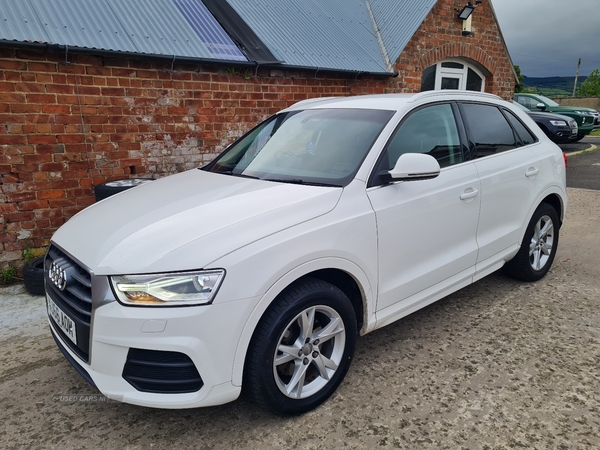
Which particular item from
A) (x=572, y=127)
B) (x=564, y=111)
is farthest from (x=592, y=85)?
(x=572, y=127)

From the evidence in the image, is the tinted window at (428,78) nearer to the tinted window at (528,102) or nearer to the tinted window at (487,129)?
the tinted window at (487,129)

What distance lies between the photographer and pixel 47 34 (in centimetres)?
452

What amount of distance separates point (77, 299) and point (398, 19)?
820 centimetres

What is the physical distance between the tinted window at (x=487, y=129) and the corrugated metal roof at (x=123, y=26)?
130 inches

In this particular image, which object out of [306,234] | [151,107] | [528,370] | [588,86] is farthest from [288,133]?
[588,86]

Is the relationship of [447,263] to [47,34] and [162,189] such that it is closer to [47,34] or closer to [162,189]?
[162,189]

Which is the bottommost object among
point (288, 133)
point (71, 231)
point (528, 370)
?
point (528, 370)

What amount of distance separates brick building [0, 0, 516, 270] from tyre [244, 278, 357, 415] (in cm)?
347

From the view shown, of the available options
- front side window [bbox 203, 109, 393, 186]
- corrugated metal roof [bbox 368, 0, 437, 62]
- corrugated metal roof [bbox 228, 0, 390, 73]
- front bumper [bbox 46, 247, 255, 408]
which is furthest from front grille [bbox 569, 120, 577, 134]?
front bumper [bbox 46, 247, 255, 408]

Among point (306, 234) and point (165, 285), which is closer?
point (165, 285)

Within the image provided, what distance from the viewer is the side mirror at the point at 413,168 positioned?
2695mm

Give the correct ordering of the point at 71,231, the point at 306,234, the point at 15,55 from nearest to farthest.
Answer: the point at 306,234, the point at 71,231, the point at 15,55

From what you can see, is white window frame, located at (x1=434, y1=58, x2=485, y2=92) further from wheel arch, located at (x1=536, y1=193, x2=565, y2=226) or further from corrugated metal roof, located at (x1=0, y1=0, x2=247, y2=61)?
wheel arch, located at (x1=536, y1=193, x2=565, y2=226)

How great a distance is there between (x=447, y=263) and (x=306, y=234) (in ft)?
4.37
